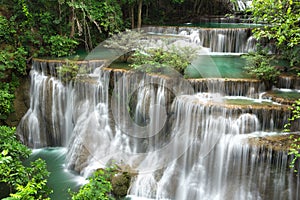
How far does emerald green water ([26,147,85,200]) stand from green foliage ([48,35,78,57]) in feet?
13.8

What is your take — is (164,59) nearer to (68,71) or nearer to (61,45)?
(68,71)

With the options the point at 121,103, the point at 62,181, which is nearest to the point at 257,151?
the point at 121,103

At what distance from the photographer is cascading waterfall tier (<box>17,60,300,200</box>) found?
6.56 metres

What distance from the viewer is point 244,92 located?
8398 millimetres

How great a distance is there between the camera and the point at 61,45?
39.5 feet

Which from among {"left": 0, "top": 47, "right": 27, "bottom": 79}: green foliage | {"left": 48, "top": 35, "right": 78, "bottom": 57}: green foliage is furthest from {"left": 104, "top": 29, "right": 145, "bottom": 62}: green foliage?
{"left": 0, "top": 47, "right": 27, "bottom": 79}: green foliage

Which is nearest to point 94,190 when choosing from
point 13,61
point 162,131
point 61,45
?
point 162,131

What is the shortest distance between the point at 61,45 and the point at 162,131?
6.53m

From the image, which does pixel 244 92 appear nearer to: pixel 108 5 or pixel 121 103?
pixel 121 103

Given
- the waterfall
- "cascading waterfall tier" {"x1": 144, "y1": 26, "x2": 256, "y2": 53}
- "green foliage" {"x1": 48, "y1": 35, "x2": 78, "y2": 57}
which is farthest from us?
the waterfall

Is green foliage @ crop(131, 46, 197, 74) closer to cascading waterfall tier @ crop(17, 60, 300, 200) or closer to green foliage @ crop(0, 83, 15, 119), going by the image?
cascading waterfall tier @ crop(17, 60, 300, 200)

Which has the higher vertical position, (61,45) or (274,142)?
(61,45)

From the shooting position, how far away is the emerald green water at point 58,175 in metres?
7.70

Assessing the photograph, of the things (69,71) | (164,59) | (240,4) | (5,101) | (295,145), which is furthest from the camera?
(240,4)
